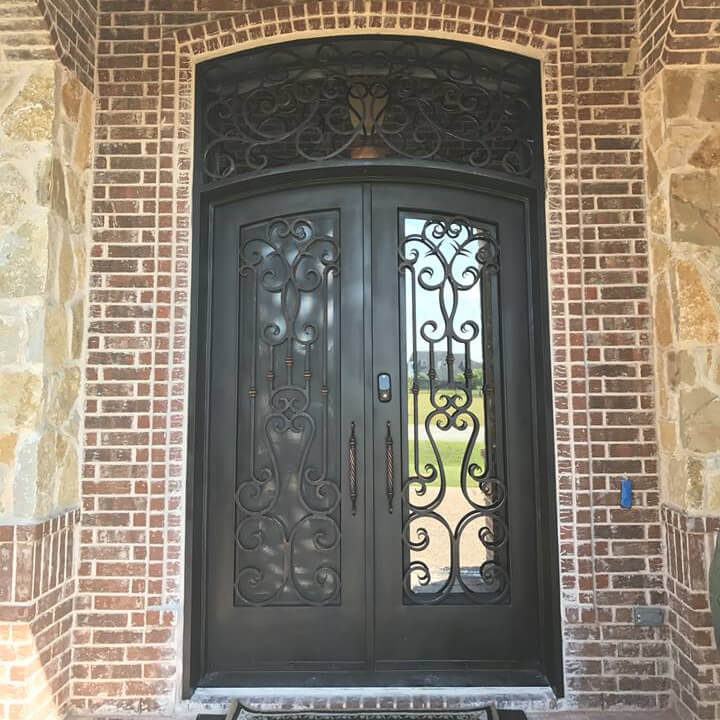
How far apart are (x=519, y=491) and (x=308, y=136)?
2100mm

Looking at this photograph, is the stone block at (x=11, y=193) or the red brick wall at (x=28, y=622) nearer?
the red brick wall at (x=28, y=622)

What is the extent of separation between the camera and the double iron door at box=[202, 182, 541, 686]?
3.04 metres

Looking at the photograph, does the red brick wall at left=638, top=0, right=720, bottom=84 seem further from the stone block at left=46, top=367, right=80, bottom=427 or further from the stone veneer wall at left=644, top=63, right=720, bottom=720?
the stone block at left=46, top=367, right=80, bottom=427

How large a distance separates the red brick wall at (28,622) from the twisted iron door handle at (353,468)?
1293mm

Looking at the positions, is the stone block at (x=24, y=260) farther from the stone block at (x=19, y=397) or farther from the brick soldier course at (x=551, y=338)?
the stone block at (x=19, y=397)

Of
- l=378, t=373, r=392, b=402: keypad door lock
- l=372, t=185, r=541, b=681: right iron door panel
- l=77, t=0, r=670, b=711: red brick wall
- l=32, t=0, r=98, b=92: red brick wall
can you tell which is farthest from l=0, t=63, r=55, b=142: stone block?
l=378, t=373, r=392, b=402: keypad door lock

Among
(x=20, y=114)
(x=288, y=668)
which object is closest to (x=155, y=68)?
(x=20, y=114)

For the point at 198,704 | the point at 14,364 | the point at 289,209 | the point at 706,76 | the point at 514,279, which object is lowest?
the point at 198,704

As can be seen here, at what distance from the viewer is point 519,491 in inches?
122

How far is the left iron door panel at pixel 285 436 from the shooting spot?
3045 mm

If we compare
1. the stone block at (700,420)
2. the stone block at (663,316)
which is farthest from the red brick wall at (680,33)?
the stone block at (700,420)

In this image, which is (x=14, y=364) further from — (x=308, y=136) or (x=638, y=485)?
(x=638, y=485)

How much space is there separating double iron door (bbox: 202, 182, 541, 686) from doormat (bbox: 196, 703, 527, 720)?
0.58 feet

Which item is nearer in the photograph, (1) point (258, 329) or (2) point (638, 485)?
(2) point (638, 485)
